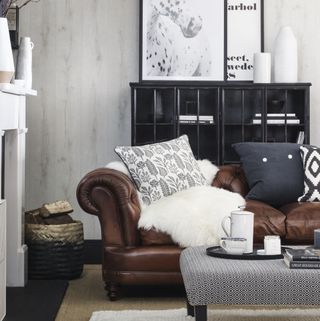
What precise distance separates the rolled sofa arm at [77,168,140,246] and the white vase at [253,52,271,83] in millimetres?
1775

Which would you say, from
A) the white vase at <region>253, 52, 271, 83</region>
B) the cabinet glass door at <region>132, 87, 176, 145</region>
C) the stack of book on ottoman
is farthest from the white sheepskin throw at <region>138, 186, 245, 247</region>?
the white vase at <region>253, 52, 271, 83</region>

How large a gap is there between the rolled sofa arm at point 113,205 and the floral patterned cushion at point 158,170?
0.66 feet

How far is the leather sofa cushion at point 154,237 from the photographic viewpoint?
4.43 m

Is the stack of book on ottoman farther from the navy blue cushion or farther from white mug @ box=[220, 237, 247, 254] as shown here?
the navy blue cushion

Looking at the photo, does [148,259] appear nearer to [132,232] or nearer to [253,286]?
[132,232]

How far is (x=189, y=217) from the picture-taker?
441cm

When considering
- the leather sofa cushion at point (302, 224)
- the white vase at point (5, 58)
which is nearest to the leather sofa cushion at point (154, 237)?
the leather sofa cushion at point (302, 224)

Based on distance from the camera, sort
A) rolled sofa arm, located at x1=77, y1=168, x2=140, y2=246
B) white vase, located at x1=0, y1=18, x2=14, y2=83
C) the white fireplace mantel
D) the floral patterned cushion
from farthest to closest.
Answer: the white fireplace mantel < the floral patterned cushion < rolled sofa arm, located at x1=77, y1=168, x2=140, y2=246 < white vase, located at x1=0, y1=18, x2=14, y2=83

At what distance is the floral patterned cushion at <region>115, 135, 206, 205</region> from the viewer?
470cm

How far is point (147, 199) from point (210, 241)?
54cm

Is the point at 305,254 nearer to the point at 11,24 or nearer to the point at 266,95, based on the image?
the point at 266,95

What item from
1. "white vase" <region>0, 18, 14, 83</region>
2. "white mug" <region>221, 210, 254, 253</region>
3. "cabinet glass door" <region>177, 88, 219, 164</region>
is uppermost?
"white vase" <region>0, 18, 14, 83</region>

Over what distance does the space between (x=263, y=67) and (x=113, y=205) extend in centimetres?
194

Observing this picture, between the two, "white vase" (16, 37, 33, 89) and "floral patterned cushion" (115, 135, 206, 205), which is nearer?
"floral patterned cushion" (115, 135, 206, 205)
